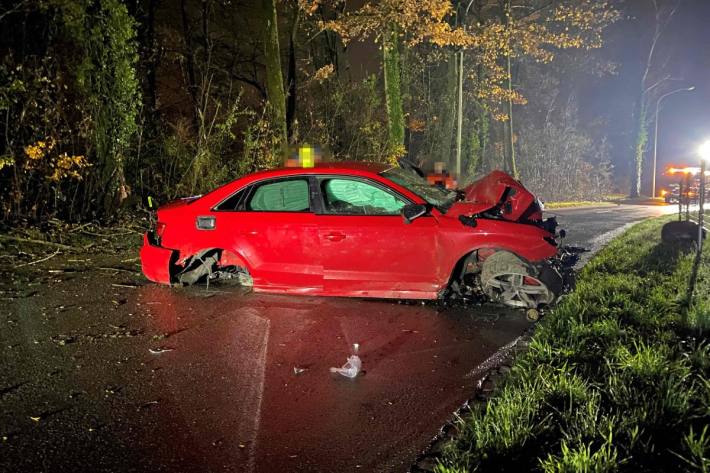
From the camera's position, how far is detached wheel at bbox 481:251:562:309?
5.81 meters

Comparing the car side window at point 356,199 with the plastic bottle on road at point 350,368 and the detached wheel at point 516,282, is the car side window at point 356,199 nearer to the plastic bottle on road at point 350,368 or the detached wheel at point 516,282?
the detached wheel at point 516,282

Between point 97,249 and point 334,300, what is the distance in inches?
205

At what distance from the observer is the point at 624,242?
34.9 ft

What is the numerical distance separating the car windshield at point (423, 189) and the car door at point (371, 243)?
1.11ft

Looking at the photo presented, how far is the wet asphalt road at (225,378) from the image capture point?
3170 mm

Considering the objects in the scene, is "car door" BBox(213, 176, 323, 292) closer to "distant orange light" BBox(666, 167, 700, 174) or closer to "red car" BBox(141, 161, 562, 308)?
"red car" BBox(141, 161, 562, 308)

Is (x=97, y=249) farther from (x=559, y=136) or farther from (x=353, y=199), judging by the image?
(x=559, y=136)

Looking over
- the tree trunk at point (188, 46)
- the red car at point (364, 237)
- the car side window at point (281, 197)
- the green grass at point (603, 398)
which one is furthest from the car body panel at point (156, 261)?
the tree trunk at point (188, 46)

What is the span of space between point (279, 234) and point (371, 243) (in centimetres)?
104

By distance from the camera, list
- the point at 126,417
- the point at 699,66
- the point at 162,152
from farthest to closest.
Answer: the point at 699,66, the point at 162,152, the point at 126,417

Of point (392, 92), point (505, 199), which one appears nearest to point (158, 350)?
point (505, 199)

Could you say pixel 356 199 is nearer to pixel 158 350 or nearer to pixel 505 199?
pixel 505 199

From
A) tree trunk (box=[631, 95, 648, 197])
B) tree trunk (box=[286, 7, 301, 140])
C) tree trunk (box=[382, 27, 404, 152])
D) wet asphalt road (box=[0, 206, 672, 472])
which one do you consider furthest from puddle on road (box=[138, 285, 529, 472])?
tree trunk (box=[631, 95, 648, 197])

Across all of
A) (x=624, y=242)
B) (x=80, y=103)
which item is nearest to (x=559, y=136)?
(x=624, y=242)
